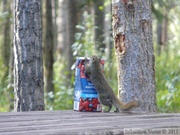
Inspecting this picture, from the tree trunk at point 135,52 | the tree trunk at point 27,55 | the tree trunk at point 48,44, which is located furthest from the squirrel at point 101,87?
the tree trunk at point 48,44

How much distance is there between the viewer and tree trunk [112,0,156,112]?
4.98 metres

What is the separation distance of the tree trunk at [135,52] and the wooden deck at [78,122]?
1.17 meters

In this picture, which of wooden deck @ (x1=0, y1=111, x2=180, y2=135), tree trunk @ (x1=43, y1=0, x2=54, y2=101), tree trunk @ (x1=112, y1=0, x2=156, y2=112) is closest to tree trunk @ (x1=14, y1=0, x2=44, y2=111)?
tree trunk @ (x1=112, y1=0, x2=156, y2=112)

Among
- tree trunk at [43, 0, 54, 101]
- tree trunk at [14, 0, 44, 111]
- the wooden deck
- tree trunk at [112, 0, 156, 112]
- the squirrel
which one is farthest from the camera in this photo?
tree trunk at [43, 0, 54, 101]

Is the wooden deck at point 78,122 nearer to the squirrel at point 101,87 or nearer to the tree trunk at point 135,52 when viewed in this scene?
the squirrel at point 101,87

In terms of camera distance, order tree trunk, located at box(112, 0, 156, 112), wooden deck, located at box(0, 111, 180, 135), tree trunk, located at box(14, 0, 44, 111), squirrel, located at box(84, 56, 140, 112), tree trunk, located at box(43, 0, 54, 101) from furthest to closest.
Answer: tree trunk, located at box(43, 0, 54, 101), tree trunk, located at box(14, 0, 44, 111), tree trunk, located at box(112, 0, 156, 112), squirrel, located at box(84, 56, 140, 112), wooden deck, located at box(0, 111, 180, 135)

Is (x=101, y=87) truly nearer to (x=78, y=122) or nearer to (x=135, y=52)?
(x=78, y=122)

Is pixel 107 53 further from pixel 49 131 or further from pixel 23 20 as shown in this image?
pixel 49 131

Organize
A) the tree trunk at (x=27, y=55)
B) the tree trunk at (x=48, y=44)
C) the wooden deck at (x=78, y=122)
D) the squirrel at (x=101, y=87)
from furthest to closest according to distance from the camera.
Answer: the tree trunk at (x=48, y=44)
the tree trunk at (x=27, y=55)
the squirrel at (x=101, y=87)
the wooden deck at (x=78, y=122)

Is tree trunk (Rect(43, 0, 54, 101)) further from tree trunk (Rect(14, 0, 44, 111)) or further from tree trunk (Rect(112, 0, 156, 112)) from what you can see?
tree trunk (Rect(112, 0, 156, 112))

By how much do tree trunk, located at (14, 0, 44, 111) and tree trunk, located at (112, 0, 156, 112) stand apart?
0.85 m

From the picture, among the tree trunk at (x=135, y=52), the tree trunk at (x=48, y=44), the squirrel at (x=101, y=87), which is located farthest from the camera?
the tree trunk at (x=48, y=44)

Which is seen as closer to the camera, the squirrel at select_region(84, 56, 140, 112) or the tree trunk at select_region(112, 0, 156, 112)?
the squirrel at select_region(84, 56, 140, 112)

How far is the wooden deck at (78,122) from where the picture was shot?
9.50 feet
